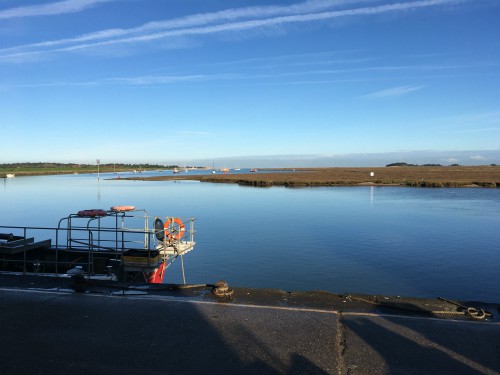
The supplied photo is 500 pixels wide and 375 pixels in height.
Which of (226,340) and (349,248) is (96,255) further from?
(349,248)

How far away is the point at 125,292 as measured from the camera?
8.70 meters

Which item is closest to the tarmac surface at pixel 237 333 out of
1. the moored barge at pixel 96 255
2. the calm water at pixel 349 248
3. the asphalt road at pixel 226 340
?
the asphalt road at pixel 226 340

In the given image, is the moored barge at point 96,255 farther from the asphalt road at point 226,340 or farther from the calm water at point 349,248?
the asphalt road at point 226,340

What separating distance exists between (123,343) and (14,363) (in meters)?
1.40

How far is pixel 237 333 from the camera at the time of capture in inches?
254

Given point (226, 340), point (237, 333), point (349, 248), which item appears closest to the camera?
point (226, 340)

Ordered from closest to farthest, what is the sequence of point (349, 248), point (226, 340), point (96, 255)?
point (226, 340) → point (96, 255) → point (349, 248)

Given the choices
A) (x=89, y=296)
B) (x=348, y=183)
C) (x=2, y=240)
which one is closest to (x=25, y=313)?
(x=89, y=296)

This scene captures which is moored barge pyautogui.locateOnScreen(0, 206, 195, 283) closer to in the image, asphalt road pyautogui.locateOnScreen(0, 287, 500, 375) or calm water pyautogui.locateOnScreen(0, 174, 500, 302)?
calm water pyautogui.locateOnScreen(0, 174, 500, 302)

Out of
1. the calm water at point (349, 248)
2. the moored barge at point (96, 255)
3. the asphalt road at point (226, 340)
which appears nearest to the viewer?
the asphalt road at point (226, 340)

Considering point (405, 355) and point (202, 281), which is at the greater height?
point (405, 355)

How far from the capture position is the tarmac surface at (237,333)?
18.0 ft

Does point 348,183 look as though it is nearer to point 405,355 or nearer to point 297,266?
point 297,266

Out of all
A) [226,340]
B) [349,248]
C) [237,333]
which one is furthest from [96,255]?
[349,248]
